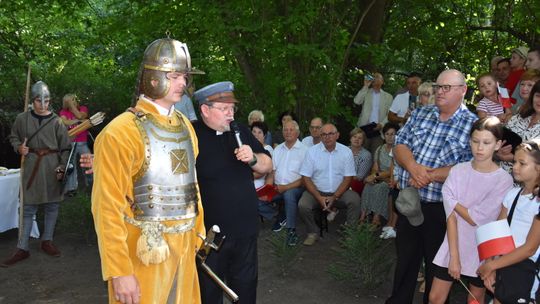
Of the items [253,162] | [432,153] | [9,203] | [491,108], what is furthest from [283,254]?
[9,203]

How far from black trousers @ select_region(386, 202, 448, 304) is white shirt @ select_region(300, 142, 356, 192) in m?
2.82

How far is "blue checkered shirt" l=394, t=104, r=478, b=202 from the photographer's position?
4.39m

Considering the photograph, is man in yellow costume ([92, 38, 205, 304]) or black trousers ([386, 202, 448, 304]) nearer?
man in yellow costume ([92, 38, 205, 304])

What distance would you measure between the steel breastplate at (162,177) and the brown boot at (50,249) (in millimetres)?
4338

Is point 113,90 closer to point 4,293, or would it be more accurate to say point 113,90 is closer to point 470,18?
point 470,18

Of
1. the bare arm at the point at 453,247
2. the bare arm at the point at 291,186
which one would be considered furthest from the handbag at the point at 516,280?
the bare arm at the point at 291,186

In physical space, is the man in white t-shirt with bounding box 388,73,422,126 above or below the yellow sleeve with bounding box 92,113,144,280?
above

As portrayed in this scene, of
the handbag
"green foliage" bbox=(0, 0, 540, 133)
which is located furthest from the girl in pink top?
"green foliage" bbox=(0, 0, 540, 133)

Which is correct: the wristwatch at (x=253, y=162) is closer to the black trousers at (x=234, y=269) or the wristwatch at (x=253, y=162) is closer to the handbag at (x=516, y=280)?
the black trousers at (x=234, y=269)

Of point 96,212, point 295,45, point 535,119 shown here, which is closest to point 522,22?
point 295,45

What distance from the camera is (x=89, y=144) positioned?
12.2m

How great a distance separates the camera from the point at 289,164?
7914 millimetres

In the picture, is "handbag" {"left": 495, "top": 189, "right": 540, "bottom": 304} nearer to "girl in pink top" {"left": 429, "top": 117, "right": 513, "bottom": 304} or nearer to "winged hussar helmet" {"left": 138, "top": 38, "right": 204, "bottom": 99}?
"girl in pink top" {"left": 429, "top": 117, "right": 513, "bottom": 304}

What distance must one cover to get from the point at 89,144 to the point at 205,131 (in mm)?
8931
